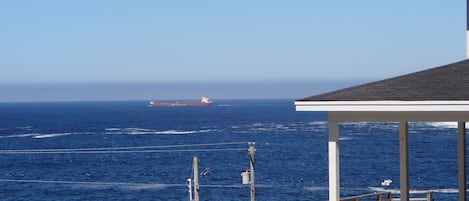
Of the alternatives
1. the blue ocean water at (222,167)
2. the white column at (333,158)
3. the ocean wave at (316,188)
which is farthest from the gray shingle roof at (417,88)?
the ocean wave at (316,188)

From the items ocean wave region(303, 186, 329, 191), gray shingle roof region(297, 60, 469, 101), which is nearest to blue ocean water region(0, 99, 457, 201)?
ocean wave region(303, 186, 329, 191)

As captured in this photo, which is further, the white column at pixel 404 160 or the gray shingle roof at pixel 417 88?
the white column at pixel 404 160

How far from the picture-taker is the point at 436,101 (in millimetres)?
10625

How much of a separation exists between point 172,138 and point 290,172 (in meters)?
39.5

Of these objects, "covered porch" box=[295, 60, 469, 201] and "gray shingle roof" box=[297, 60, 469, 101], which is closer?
"covered porch" box=[295, 60, 469, 201]

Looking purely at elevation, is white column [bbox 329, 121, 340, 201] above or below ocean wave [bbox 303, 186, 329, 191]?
above

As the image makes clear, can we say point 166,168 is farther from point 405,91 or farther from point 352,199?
point 405,91

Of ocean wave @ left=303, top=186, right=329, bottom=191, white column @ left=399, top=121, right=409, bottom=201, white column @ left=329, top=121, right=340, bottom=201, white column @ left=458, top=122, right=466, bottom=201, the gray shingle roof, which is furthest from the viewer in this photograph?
ocean wave @ left=303, top=186, right=329, bottom=191

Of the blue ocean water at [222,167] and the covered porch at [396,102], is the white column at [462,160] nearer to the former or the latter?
the covered porch at [396,102]

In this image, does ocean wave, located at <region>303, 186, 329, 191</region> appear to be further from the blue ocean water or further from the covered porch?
the covered porch

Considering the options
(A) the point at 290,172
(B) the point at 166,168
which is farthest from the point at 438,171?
(B) the point at 166,168

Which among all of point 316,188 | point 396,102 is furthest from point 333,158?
point 316,188

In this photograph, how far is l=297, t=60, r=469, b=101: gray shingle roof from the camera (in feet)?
35.8

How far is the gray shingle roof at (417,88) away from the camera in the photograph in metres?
10.9
